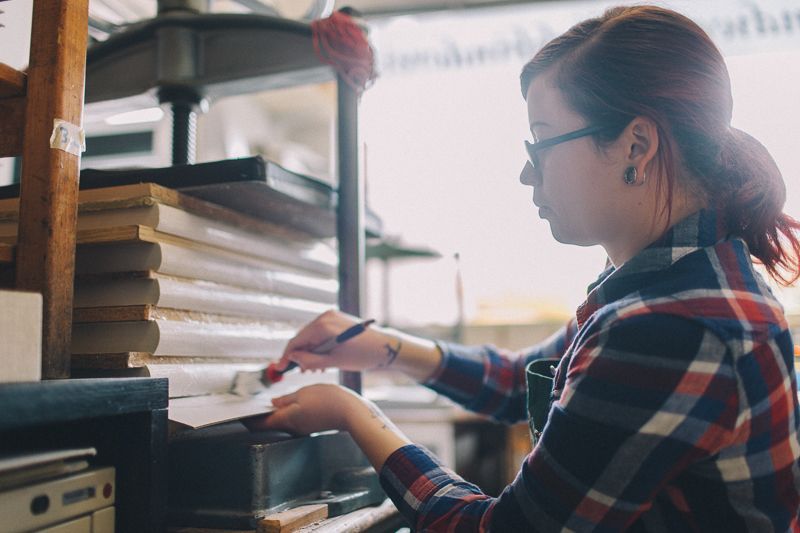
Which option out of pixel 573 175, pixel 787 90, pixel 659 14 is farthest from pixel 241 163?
pixel 787 90

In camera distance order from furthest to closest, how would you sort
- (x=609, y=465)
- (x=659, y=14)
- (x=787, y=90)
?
1. (x=787, y=90)
2. (x=659, y=14)
3. (x=609, y=465)

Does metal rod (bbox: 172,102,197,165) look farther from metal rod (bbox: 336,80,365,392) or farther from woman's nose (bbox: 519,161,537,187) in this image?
woman's nose (bbox: 519,161,537,187)

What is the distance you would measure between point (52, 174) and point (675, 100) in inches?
28.8

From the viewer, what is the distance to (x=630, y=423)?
27.7 inches

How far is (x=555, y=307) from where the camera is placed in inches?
131

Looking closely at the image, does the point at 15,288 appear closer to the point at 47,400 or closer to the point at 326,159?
the point at 47,400

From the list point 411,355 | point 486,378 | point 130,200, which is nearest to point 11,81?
point 130,200

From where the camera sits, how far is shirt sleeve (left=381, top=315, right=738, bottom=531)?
702 millimetres

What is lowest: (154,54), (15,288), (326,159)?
(15,288)

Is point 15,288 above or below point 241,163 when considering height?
below

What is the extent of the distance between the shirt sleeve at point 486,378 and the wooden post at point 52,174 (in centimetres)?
73

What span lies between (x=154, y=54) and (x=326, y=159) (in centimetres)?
363

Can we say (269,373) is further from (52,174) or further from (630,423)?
(630,423)

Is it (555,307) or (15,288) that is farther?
(555,307)
